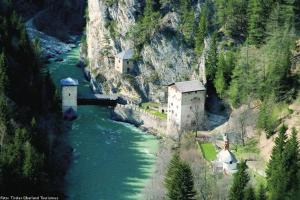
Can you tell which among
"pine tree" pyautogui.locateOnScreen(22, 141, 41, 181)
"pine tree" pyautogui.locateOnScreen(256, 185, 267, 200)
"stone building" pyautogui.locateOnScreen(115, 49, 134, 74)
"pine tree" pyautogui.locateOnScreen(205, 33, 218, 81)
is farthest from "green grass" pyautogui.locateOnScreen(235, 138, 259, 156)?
"stone building" pyautogui.locateOnScreen(115, 49, 134, 74)

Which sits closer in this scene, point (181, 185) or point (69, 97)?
point (181, 185)

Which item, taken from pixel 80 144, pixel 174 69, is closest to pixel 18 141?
pixel 80 144

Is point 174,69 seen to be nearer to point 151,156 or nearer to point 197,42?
point 197,42

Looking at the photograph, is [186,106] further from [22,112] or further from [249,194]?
[249,194]

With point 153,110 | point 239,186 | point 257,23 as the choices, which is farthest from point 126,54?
point 239,186

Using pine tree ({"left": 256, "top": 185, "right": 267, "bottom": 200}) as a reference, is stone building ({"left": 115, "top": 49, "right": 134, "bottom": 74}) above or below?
above

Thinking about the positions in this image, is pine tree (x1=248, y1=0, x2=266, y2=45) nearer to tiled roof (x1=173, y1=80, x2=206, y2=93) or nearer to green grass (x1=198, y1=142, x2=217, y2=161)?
tiled roof (x1=173, y1=80, x2=206, y2=93)

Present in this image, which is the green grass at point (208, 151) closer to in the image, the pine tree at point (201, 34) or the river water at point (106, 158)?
the river water at point (106, 158)
